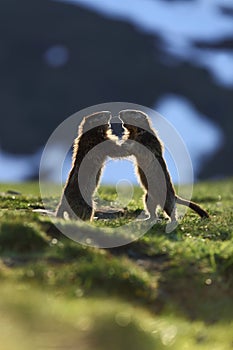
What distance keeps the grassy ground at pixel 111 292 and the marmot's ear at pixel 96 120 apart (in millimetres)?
3559

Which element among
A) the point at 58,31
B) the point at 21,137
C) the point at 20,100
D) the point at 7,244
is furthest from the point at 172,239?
the point at 58,31

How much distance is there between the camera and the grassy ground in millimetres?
8875

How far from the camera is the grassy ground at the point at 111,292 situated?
8.88 meters

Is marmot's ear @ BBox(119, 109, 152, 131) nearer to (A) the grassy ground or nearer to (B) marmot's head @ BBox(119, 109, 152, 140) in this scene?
(B) marmot's head @ BBox(119, 109, 152, 140)

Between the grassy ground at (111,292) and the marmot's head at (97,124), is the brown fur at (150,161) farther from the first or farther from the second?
the grassy ground at (111,292)

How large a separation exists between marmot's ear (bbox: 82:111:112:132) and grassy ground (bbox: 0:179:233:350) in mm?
3559

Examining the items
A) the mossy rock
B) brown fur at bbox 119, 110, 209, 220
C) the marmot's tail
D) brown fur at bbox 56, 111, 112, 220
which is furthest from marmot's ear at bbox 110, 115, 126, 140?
the mossy rock

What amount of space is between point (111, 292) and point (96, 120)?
21.1 ft

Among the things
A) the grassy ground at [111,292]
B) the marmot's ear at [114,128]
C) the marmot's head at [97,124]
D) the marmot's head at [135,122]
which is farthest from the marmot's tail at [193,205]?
the grassy ground at [111,292]

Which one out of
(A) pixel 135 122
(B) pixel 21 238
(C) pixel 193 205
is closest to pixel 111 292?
(B) pixel 21 238

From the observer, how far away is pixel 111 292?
10.6 meters

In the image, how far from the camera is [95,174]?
15.6 m

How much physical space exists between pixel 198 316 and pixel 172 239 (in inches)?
134

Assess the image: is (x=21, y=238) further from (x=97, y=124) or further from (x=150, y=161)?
(x=150, y=161)
